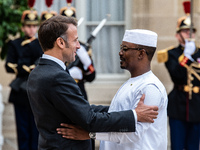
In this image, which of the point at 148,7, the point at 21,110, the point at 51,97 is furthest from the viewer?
the point at 148,7

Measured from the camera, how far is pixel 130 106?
8.65ft

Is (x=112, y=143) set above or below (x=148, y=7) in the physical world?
below

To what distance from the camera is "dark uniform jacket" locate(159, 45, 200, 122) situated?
511cm

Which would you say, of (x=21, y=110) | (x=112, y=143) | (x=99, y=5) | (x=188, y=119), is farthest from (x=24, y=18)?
(x=112, y=143)

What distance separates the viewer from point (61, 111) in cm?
251

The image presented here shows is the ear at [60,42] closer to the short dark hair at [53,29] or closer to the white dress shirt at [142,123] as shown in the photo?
the short dark hair at [53,29]

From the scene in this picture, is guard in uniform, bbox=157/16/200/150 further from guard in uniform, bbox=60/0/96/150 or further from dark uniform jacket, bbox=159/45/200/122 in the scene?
guard in uniform, bbox=60/0/96/150

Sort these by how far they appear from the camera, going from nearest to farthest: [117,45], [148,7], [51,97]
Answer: [51,97] < [148,7] < [117,45]

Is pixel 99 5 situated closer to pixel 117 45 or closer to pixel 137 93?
pixel 117 45

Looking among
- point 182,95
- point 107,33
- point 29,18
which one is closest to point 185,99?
point 182,95

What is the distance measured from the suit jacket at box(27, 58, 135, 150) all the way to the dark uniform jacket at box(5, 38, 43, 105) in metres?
3.04

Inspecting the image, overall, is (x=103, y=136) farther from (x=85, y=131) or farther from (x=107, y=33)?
(x=107, y=33)

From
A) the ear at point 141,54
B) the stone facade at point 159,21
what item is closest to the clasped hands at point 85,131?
the ear at point 141,54

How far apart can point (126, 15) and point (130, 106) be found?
15.7 feet
